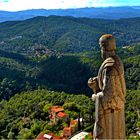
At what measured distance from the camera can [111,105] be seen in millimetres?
8148

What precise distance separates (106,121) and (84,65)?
100172 millimetres

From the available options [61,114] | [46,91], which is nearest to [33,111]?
[61,114]

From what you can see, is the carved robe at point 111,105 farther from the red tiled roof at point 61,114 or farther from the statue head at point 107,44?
the red tiled roof at point 61,114

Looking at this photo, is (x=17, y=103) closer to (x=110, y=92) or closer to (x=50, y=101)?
(x=50, y=101)

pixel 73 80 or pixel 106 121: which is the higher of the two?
pixel 106 121

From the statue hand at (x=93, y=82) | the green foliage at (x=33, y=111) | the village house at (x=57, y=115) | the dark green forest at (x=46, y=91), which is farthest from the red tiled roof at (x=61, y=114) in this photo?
the statue hand at (x=93, y=82)

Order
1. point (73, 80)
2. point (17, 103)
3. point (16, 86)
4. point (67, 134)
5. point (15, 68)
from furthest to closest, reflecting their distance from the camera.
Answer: point (15, 68), point (73, 80), point (16, 86), point (17, 103), point (67, 134)

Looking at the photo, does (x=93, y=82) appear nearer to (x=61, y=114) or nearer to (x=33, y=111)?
(x=61, y=114)

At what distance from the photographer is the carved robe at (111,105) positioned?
26.7 feet

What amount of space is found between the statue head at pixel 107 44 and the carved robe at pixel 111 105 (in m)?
0.17

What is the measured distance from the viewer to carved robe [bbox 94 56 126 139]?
815cm

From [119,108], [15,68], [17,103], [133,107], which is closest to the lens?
[119,108]

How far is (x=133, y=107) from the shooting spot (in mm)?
57531

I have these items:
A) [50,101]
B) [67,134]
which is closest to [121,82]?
[67,134]
